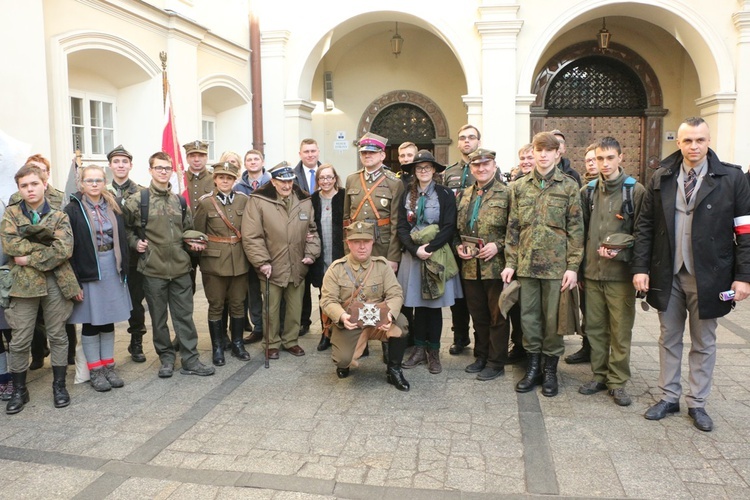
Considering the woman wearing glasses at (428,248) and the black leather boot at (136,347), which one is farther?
the black leather boot at (136,347)

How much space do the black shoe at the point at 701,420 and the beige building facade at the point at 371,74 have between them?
6.78m

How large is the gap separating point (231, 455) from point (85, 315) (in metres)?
1.87

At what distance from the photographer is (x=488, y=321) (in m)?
5.25

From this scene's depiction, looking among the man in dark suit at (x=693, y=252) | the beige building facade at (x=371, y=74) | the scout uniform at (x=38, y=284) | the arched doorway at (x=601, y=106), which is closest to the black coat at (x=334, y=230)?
the scout uniform at (x=38, y=284)

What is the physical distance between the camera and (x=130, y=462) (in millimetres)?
3662

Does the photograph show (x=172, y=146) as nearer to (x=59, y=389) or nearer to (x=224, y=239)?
(x=224, y=239)

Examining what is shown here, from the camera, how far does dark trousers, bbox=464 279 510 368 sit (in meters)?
5.05

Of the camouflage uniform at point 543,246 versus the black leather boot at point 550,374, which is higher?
the camouflage uniform at point 543,246

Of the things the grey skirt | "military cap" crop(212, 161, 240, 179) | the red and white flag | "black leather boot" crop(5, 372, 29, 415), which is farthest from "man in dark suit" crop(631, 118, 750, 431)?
the red and white flag

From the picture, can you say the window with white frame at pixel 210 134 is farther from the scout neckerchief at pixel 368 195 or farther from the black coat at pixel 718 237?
the black coat at pixel 718 237

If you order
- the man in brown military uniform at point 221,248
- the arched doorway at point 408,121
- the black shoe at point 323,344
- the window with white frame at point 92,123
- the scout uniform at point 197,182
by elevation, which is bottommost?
the black shoe at point 323,344

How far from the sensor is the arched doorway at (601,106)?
43.2 ft

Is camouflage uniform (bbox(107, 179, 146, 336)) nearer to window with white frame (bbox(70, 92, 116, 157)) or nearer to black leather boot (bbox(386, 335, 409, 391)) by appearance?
black leather boot (bbox(386, 335, 409, 391))

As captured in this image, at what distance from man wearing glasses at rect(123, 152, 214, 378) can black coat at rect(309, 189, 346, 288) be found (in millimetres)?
1125
